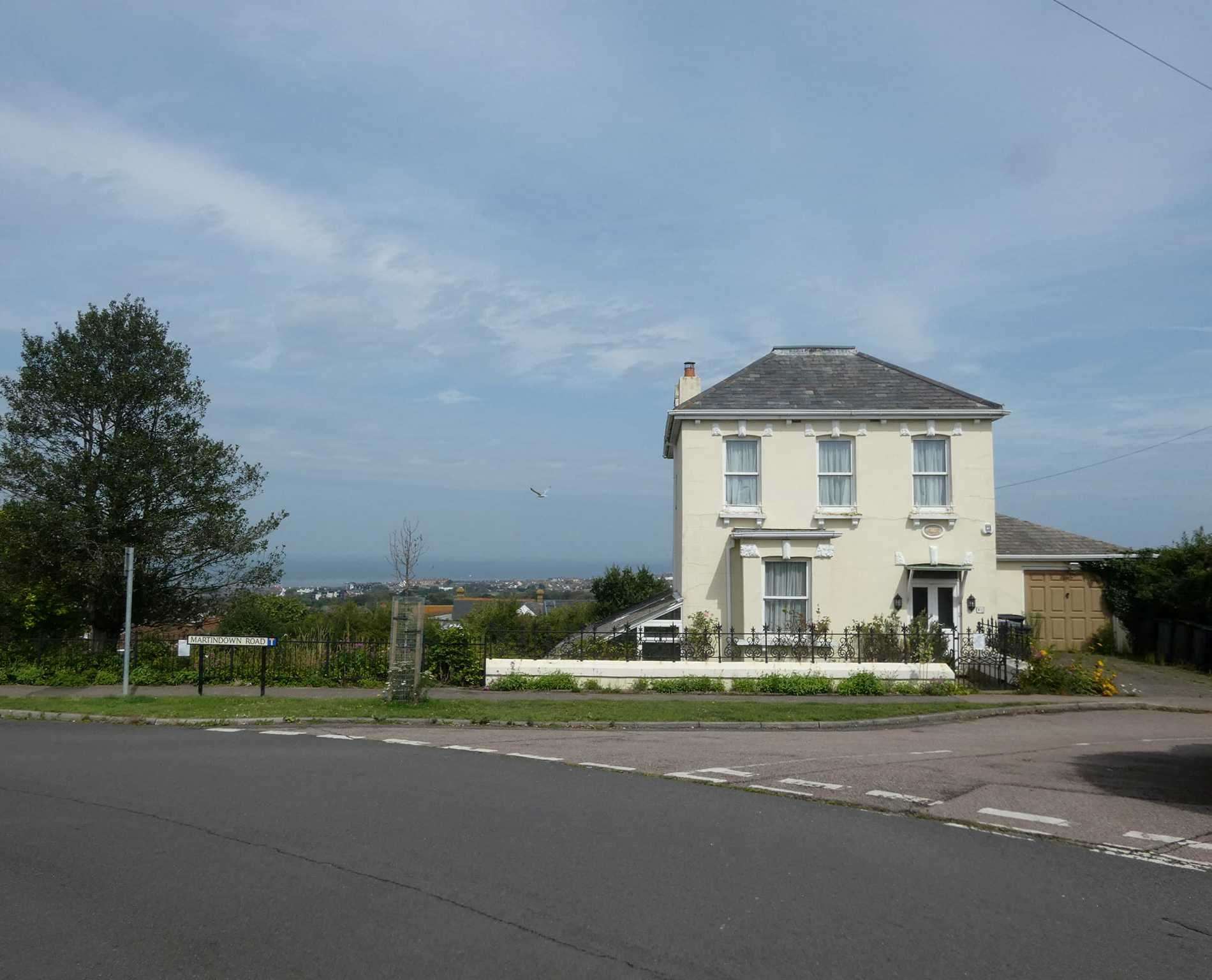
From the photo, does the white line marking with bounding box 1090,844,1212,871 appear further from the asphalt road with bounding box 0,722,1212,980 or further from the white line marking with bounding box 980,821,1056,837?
the white line marking with bounding box 980,821,1056,837

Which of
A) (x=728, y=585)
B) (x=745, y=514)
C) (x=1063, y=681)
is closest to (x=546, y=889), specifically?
(x=1063, y=681)

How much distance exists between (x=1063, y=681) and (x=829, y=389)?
985 cm

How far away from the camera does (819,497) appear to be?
26188 mm

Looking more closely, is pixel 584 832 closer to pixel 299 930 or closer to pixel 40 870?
pixel 299 930

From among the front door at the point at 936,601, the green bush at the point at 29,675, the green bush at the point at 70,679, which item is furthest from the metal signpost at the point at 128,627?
the front door at the point at 936,601

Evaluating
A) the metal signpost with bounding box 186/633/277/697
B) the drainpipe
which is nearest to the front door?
the drainpipe

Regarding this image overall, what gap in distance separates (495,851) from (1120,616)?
24678 mm

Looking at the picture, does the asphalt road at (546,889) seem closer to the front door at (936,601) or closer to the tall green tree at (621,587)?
the front door at (936,601)

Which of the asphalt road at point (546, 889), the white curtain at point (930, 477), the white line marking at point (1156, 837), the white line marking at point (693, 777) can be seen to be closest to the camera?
the asphalt road at point (546, 889)

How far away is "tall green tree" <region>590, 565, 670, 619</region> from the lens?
46969 millimetres

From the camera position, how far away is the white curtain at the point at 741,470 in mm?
26250

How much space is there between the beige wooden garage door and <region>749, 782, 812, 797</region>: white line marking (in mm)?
19995

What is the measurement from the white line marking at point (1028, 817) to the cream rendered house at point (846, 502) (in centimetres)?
1591

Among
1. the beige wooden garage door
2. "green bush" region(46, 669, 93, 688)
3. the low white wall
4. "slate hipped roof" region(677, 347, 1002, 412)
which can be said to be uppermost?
"slate hipped roof" region(677, 347, 1002, 412)
